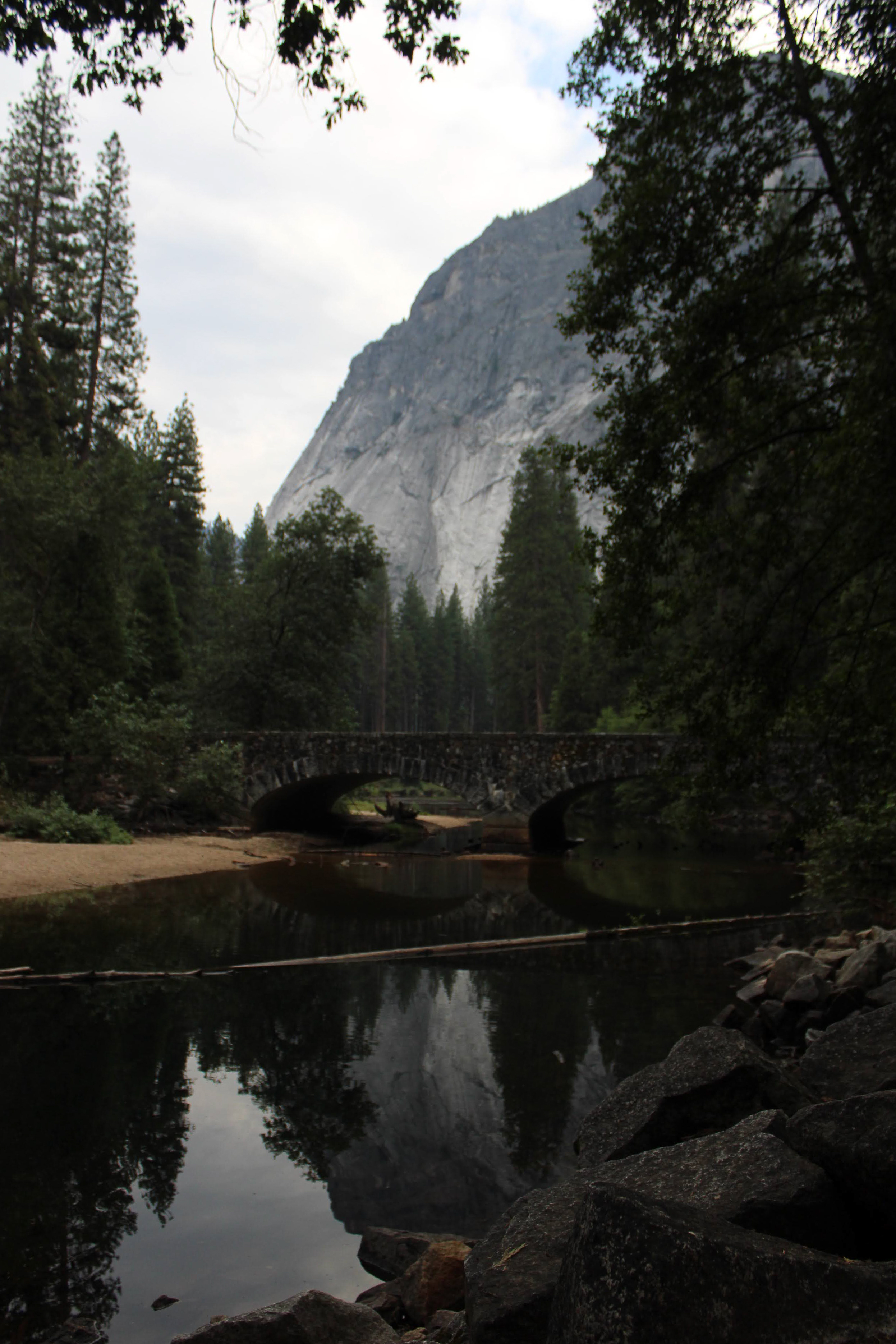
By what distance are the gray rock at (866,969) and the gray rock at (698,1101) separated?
3.83m

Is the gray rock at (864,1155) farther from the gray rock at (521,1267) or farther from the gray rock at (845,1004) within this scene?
the gray rock at (845,1004)

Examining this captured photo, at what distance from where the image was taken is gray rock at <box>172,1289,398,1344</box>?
308 centimetres

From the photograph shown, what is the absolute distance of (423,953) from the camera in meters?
11.5

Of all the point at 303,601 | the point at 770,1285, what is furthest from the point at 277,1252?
the point at 303,601

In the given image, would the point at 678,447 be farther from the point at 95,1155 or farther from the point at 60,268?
A: the point at 60,268

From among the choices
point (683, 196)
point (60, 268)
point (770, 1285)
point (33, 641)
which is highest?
point (60, 268)

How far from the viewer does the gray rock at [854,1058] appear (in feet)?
15.9

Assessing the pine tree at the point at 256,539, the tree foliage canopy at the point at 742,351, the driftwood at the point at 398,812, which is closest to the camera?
the tree foliage canopy at the point at 742,351

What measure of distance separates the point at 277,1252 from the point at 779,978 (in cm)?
602

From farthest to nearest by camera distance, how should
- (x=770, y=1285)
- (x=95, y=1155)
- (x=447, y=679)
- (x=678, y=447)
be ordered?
1. (x=447, y=679)
2. (x=678, y=447)
3. (x=95, y=1155)
4. (x=770, y=1285)

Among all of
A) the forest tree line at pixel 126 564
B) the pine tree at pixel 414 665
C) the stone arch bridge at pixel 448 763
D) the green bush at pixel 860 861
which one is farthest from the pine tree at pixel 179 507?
the green bush at pixel 860 861

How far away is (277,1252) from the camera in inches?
180

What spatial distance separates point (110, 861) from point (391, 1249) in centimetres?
1415

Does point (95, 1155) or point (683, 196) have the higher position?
point (683, 196)
